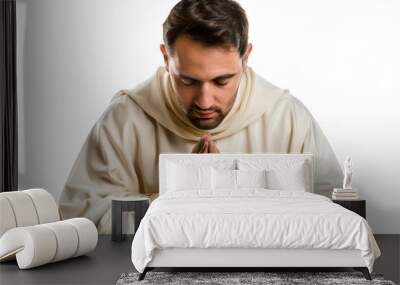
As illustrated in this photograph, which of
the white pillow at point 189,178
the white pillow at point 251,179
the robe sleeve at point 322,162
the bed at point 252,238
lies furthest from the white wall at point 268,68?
the bed at point 252,238

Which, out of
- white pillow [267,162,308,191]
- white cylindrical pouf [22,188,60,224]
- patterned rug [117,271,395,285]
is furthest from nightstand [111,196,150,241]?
patterned rug [117,271,395,285]

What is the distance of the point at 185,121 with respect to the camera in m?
7.45

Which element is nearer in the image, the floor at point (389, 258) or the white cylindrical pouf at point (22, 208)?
the floor at point (389, 258)

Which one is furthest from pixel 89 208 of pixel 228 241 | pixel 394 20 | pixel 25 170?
pixel 394 20

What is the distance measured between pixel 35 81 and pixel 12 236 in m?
2.55

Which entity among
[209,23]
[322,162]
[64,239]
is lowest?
[64,239]

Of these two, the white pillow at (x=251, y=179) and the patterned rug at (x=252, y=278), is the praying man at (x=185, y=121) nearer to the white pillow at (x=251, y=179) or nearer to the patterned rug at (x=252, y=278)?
the white pillow at (x=251, y=179)

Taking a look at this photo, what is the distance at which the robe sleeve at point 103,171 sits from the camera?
7.43 m

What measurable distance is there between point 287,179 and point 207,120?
1.17 metres

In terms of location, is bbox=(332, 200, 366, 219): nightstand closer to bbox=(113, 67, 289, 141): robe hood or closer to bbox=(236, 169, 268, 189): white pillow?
bbox=(236, 169, 268, 189): white pillow

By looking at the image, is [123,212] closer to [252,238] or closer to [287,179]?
[287,179]

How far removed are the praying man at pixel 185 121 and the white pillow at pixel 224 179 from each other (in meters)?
0.69

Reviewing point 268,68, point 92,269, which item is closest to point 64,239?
point 92,269

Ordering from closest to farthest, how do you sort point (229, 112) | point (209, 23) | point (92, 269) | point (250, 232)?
point (250, 232) → point (92, 269) → point (209, 23) → point (229, 112)
